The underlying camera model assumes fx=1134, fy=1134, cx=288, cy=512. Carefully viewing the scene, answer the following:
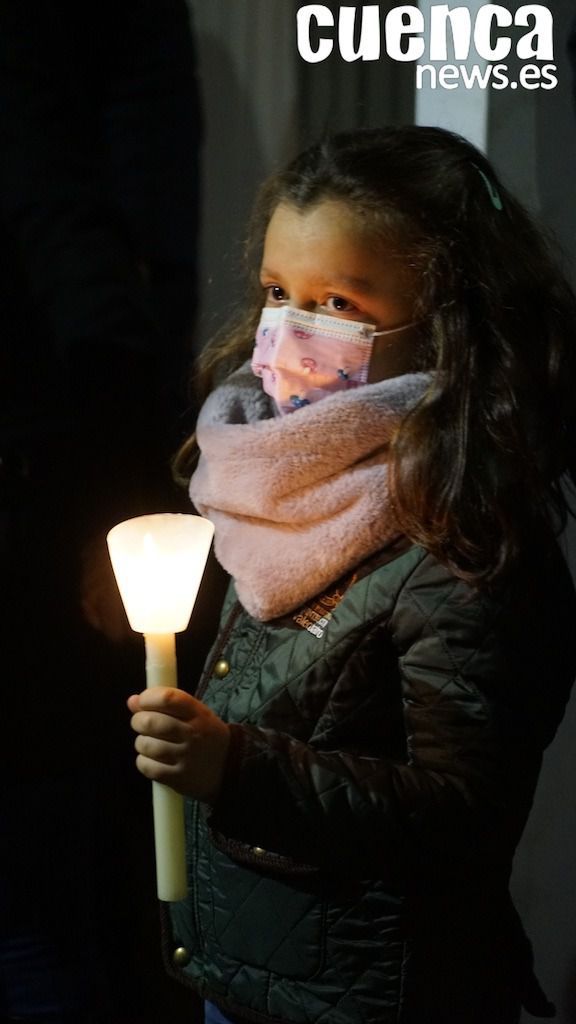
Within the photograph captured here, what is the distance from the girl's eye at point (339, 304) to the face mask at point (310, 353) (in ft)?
0.04

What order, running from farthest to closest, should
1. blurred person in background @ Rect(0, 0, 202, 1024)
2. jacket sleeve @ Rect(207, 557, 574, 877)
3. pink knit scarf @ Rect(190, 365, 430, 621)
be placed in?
blurred person in background @ Rect(0, 0, 202, 1024) < pink knit scarf @ Rect(190, 365, 430, 621) < jacket sleeve @ Rect(207, 557, 574, 877)

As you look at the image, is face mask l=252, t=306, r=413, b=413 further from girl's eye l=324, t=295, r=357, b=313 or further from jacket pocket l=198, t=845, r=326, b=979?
jacket pocket l=198, t=845, r=326, b=979

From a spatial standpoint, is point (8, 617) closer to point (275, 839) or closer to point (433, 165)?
point (275, 839)

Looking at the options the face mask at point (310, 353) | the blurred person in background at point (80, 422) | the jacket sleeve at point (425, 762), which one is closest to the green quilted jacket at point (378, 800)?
the jacket sleeve at point (425, 762)

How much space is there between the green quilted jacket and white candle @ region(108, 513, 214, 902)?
87 mm

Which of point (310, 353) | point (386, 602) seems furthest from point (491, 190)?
point (386, 602)

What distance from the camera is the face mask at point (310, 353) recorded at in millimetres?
1489

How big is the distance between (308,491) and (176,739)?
15.6 inches

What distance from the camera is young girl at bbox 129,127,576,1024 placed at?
53.4 inches

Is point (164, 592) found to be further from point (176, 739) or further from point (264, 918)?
point (264, 918)

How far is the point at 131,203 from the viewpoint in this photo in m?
1.91

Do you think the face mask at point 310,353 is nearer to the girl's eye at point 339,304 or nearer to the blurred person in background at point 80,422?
the girl's eye at point 339,304

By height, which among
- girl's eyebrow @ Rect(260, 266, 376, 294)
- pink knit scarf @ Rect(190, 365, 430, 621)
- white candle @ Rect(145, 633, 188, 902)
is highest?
girl's eyebrow @ Rect(260, 266, 376, 294)

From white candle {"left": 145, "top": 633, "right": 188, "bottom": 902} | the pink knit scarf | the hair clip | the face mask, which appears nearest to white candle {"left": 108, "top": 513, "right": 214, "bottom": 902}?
white candle {"left": 145, "top": 633, "right": 188, "bottom": 902}
